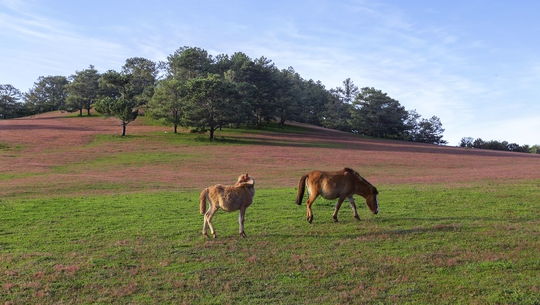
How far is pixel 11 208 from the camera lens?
17453 millimetres

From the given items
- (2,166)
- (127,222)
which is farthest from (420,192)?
(2,166)

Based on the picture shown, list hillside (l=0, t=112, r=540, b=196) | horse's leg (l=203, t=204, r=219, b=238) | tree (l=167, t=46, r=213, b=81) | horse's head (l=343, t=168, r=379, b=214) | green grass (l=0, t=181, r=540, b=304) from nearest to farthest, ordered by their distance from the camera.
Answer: green grass (l=0, t=181, r=540, b=304), horse's leg (l=203, t=204, r=219, b=238), horse's head (l=343, t=168, r=379, b=214), hillside (l=0, t=112, r=540, b=196), tree (l=167, t=46, r=213, b=81)

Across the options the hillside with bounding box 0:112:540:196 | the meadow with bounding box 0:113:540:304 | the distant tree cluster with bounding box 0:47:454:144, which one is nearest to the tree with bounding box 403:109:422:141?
the distant tree cluster with bounding box 0:47:454:144

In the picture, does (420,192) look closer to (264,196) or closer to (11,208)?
(264,196)

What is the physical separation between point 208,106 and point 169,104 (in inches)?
289

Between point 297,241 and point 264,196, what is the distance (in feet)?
30.3

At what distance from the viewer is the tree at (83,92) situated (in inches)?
3873

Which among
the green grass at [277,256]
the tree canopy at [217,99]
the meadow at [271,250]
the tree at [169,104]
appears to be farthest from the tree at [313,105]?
the green grass at [277,256]

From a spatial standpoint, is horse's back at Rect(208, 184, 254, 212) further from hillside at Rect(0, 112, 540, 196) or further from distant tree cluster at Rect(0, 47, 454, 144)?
distant tree cluster at Rect(0, 47, 454, 144)

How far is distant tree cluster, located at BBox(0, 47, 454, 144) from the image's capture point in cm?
6544

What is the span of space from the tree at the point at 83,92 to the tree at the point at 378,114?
66212 mm

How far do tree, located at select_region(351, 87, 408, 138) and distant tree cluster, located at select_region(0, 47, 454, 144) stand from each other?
236 mm

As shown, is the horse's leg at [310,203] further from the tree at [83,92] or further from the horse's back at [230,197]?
the tree at [83,92]

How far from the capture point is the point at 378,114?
98.9m
